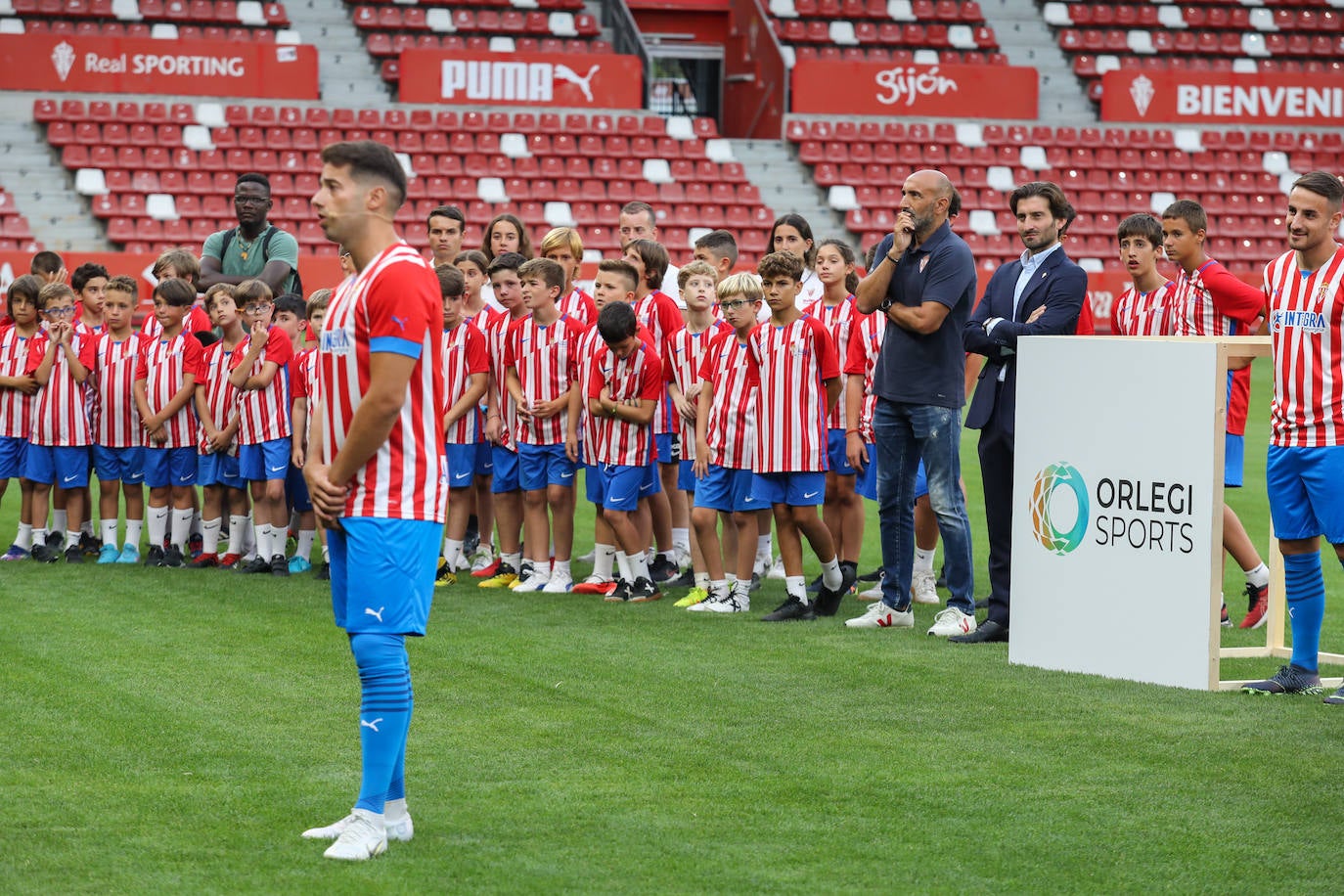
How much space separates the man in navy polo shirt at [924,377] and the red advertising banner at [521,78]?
19.4m

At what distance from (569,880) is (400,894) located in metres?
0.40

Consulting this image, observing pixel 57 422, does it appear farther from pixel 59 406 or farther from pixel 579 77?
pixel 579 77

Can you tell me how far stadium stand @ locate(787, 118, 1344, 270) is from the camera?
1027 inches

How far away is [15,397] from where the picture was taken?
9.62 m

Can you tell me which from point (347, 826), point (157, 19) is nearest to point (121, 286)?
point (347, 826)

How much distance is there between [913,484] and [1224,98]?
79.3 ft

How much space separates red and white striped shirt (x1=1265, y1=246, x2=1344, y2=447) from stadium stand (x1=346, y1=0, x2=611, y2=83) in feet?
70.0

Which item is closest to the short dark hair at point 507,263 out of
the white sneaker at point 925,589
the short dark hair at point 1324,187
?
the white sneaker at point 925,589

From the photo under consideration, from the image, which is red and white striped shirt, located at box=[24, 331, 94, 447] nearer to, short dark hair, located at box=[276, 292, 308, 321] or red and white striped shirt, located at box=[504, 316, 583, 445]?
short dark hair, located at box=[276, 292, 308, 321]

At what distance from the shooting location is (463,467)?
9195 mm

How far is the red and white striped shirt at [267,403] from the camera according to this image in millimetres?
9180

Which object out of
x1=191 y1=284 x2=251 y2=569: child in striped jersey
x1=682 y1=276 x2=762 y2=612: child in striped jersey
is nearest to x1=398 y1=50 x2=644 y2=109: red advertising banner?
x1=191 y1=284 x2=251 y2=569: child in striped jersey

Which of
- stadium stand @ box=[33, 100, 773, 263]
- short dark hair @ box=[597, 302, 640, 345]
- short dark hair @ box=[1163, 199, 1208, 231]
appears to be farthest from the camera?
stadium stand @ box=[33, 100, 773, 263]

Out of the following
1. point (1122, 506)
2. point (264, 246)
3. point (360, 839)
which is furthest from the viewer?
point (264, 246)
